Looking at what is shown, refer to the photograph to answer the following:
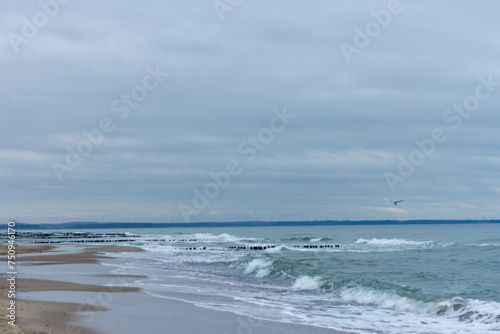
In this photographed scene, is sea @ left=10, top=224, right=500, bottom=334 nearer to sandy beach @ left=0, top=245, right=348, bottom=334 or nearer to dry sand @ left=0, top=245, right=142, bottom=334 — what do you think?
sandy beach @ left=0, top=245, right=348, bottom=334

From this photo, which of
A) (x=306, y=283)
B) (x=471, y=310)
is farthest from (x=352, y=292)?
(x=471, y=310)

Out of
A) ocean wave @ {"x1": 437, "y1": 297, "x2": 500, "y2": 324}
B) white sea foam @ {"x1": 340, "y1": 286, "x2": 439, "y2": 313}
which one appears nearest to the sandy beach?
ocean wave @ {"x1": 437, "y1": 297, "x2": 500, "y2": 324}

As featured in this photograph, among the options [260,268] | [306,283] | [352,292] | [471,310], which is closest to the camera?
[471,310]

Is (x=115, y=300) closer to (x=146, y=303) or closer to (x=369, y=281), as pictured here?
(x=146, y=303)

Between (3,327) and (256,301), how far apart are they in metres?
8.90

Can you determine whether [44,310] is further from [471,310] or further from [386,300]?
[471,310]

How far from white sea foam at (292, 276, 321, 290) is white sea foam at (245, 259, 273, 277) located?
4115 mm

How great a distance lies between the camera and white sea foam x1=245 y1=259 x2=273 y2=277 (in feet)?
94.5

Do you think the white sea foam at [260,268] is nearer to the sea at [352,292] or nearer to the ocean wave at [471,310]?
the sea at [352,292]

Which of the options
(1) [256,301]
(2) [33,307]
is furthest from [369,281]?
(2) [33,307]

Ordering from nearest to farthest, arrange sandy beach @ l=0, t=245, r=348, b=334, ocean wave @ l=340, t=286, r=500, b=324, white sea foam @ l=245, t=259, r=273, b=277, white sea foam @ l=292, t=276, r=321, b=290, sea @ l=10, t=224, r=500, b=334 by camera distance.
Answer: sandy beach @ l=0, t=245, r=348, b=334 → sea @ l=10, t=224, r=500, b=334 → ocean wave @ l=340, t=286, r=500, b=324 → white sea foam @ l=292, t=276, r=321, b=290 → white sea foam @ l=245, t=259, r=273, b=277

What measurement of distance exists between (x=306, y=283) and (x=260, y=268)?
266 inches

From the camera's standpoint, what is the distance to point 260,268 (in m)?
30.5

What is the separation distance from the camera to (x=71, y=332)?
470 inches
